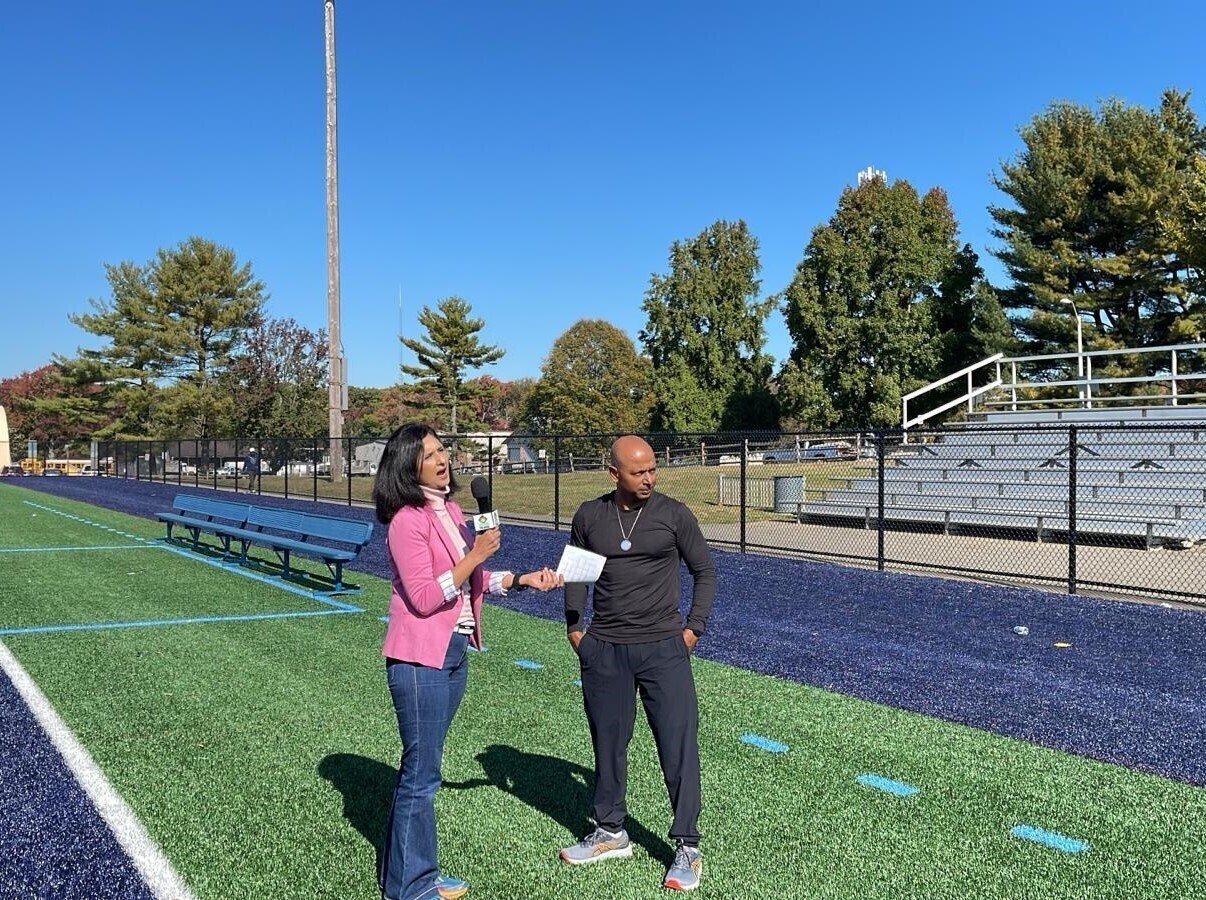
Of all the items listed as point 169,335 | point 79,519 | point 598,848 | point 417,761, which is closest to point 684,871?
point 598,848

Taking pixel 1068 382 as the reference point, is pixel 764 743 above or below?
below

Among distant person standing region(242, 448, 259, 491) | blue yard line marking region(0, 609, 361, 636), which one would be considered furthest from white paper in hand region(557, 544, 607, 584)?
distant person standing region(242, 448, 259, 491)

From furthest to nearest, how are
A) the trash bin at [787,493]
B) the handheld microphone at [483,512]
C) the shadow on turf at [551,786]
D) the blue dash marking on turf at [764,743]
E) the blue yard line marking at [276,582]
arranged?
the trash bin at [787,493] → the blue yard line marking at [276,582] → the blue dash marking on turf at [764,743] → the shadow on turf at [551,786] → the handheld microphone at [483,512]

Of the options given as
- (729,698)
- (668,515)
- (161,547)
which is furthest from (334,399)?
(668,515)

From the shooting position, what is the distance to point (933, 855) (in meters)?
3.72

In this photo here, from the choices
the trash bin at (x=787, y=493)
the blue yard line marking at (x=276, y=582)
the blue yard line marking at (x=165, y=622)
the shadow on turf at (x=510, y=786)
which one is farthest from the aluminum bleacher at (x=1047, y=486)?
the shadow on turf at (x=510, y=786)

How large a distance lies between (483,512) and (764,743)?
2688 millimetres

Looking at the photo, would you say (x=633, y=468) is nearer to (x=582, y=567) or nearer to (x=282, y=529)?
(x=582, y=567)

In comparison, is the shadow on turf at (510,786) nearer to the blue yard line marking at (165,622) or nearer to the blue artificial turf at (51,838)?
the blue artificial turf at (51,838)

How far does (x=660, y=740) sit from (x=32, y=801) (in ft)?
9.81

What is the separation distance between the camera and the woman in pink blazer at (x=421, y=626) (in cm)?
308

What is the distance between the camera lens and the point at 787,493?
66.1 feet

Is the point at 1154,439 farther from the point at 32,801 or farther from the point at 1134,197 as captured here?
the point at 1134,197

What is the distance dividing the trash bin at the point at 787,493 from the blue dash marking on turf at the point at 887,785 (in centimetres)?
1507
